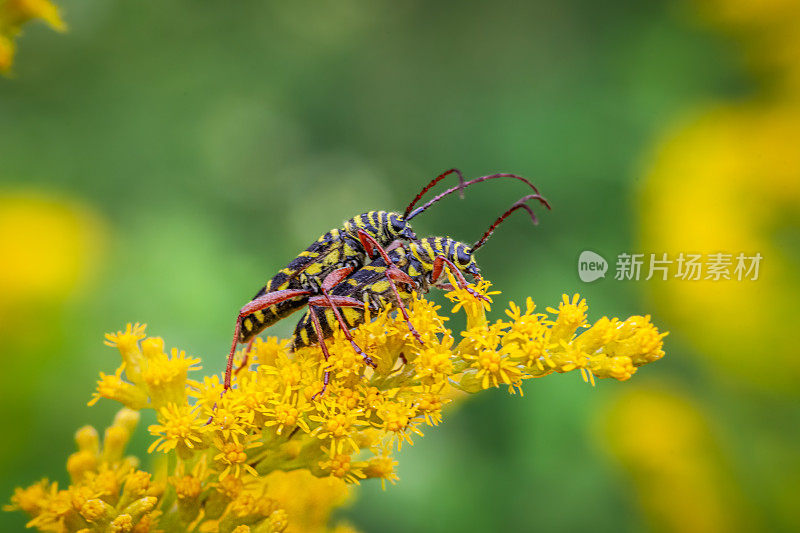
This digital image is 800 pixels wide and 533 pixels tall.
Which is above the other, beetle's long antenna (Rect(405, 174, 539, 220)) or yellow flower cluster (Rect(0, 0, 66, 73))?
yellow flower cluster (Rect(0, 0, 66, 73))

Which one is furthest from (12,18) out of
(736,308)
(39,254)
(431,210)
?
(736,308)

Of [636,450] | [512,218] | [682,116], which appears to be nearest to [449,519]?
[636,450]

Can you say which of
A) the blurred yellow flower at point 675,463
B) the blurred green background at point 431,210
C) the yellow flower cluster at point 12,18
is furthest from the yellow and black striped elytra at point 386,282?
the blurred yellow flower at point 675,463

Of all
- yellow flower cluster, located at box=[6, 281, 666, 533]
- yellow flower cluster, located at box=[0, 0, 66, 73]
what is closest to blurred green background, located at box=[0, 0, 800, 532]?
yellow flower cluster, located at box=[6, 281, 666, 533]

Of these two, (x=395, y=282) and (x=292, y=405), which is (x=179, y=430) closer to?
(x=292, y=405)

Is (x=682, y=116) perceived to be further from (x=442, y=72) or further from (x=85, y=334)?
(x=85, y=334)

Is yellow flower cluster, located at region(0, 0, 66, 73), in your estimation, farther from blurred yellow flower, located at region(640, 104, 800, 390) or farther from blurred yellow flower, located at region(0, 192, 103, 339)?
blurred yellow flower, located at region(640, 104, 800, 390)

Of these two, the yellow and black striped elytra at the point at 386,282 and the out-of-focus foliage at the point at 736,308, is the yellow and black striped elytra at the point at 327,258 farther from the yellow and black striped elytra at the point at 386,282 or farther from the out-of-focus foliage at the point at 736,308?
the out-of-focus foliage at the point at 736,308

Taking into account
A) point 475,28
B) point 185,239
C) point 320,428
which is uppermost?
point 475,28
